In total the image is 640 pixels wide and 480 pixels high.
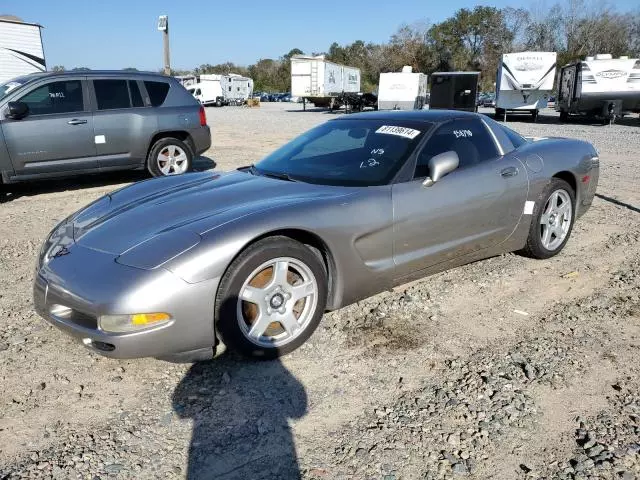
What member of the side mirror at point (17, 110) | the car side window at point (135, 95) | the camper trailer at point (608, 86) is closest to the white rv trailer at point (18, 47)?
the car side window at point (135, 95)

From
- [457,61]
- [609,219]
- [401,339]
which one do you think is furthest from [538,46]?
[401,339]

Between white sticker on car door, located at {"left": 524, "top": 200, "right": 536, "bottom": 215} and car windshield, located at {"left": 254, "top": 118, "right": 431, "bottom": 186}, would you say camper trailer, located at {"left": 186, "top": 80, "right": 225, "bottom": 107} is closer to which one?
car windshield, located at {"left": 254, "top": 118, "right": 431, "bottom": 186}

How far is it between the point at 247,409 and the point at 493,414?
1166 mm

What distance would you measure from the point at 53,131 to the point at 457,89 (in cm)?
2029

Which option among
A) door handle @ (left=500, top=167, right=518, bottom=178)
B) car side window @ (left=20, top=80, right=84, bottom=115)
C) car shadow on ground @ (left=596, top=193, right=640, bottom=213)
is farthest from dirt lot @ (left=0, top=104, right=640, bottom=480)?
car side window @ (left=20, top=80, right=84, bottom=115)

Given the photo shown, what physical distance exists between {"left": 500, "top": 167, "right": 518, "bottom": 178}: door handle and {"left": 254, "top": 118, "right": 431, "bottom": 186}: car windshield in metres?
0.71

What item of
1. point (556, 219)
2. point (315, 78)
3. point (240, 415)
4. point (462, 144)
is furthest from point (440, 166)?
point (315, 78)

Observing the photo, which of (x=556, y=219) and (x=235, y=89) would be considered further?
(x=235, y=89)

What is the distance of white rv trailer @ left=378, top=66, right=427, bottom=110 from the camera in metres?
26.2

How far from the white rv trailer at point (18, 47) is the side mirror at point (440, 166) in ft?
61.7

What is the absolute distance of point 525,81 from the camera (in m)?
21.2

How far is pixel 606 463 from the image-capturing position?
2.14m

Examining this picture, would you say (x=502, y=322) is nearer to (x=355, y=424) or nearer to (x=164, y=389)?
(x=355, y=424)

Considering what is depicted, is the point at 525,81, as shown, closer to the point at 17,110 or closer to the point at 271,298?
the point at 17,110
